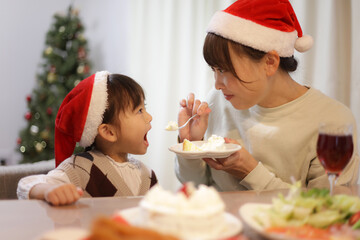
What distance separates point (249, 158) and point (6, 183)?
1.30m

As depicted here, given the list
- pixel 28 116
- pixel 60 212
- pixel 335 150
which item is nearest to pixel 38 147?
pixel 28 116

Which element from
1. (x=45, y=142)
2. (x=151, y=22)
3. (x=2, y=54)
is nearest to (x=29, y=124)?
(x=45, y=142)

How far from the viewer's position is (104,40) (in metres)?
4.76

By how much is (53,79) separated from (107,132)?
2.90 meters

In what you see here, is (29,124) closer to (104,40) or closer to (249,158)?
(104,40)

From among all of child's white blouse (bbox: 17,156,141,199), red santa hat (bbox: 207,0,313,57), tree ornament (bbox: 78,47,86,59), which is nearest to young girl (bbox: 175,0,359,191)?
red santa hat (bbox: 207,0,313,57)

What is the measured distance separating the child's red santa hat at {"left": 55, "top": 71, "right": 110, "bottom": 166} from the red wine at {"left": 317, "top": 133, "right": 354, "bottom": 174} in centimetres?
89

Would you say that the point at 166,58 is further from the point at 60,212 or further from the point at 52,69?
the point at 60,212

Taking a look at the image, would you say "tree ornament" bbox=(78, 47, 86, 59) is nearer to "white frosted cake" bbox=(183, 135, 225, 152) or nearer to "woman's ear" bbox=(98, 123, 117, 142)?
"woman's ear" bbox=(98, 123, 117, 142)

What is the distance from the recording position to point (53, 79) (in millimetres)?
4387

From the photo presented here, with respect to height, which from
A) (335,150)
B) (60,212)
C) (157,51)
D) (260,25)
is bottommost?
(60,212)

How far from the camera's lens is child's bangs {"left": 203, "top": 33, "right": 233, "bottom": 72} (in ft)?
5.47

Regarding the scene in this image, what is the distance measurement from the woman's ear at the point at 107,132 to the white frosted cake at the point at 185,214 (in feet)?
3.22

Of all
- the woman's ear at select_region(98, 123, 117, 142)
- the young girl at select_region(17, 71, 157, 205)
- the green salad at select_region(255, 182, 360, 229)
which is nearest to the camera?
the green salad at select_region(255, 182, 360, 229)
